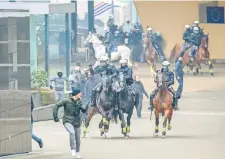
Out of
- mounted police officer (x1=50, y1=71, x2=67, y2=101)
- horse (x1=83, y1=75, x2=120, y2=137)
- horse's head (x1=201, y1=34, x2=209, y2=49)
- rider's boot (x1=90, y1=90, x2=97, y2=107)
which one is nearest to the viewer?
horse (x1=83, y1=75, x2=120, y2=137)

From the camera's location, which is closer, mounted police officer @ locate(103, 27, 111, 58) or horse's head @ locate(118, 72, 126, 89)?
horse's head @ locate(118, 72, 126, 89)

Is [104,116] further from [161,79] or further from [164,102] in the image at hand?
[161,79]

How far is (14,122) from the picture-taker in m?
21.8

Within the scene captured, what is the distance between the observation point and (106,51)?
49656 mm

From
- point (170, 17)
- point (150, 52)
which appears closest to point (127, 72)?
point (150, 52)

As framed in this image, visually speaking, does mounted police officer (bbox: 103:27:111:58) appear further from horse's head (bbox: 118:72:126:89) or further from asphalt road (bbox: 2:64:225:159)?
horse's head (bbox: 118:72:126:89)

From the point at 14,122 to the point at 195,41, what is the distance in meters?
23.6

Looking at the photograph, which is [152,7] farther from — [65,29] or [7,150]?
[7,150]

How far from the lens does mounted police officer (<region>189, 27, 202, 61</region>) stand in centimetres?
4469

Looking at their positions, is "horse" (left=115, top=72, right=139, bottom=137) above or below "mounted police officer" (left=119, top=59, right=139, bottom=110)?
below

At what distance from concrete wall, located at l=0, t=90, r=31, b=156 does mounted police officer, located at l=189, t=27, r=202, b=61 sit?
75.0ft

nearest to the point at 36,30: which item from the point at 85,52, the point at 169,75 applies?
the point at 169,75

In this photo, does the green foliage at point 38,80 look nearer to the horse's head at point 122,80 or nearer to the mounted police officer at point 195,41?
the horse's head at point 122,80

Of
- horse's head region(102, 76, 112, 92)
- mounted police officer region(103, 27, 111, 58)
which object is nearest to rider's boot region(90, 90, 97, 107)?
horse's head region(102, 76, 112, 92)
